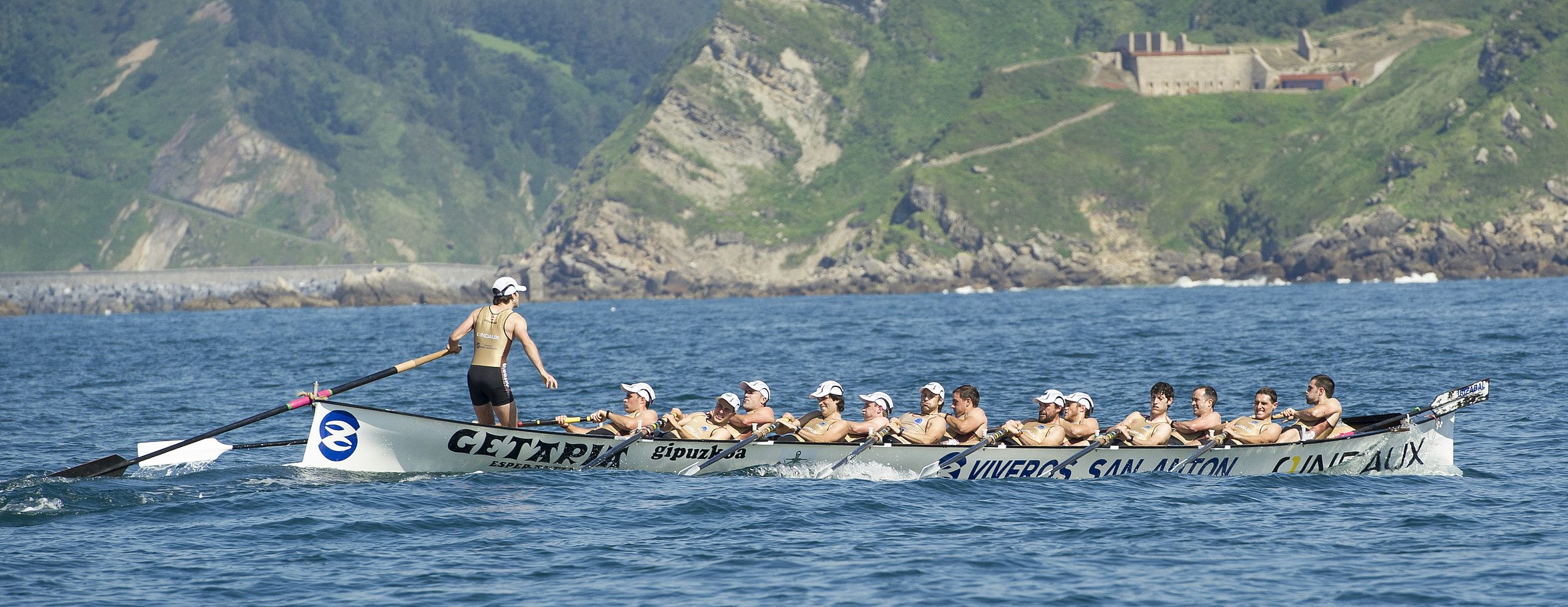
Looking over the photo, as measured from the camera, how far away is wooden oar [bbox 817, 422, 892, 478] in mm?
23766

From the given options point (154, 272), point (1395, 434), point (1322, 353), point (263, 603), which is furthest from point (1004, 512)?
point (154, 272)

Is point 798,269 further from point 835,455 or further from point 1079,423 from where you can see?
point 835,455

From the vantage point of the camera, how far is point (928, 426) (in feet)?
79.4

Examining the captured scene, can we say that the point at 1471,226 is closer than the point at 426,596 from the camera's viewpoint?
No

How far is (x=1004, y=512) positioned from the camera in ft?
71.0

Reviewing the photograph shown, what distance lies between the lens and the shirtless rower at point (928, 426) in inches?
→ 950

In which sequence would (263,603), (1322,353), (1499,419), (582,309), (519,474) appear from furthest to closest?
(582,309) < (1322,353) < (1499,419) < (519,474) < (263,603)

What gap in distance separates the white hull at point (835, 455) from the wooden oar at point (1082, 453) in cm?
8

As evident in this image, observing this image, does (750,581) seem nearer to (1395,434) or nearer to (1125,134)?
(1395,434)

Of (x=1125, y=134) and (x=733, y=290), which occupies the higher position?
(x=1125, y=134)

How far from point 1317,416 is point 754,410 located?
8.54 m

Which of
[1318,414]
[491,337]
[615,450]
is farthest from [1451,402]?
[491,337]

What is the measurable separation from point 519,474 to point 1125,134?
16342cm

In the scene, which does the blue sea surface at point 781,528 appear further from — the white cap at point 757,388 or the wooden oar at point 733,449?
the white cap at point 757,388
